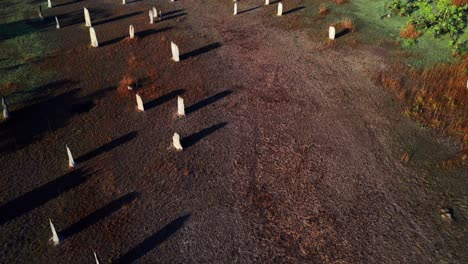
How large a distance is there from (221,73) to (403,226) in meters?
Answer: 10.4

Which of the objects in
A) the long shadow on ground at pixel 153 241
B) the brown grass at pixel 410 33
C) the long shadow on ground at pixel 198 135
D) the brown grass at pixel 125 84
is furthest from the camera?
the brown grass at pixel 410 33

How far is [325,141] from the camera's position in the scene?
13242 millimetres

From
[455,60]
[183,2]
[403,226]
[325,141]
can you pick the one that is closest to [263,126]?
[325,141]

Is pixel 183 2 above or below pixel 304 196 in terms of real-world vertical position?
above

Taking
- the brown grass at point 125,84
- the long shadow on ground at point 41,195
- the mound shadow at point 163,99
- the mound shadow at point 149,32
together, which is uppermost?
the mound shadow at point 149,32

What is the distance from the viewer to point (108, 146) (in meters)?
12.9

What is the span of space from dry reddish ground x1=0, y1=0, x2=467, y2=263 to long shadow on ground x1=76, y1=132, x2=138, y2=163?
0.18ft

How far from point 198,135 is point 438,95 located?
1053 centimetres

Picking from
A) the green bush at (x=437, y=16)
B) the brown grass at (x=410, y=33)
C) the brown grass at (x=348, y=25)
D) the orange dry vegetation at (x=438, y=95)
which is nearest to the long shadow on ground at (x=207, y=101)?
the orange dry vegetation at (x=438, y=95)

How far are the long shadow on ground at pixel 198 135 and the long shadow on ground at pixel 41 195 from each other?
3493 mm

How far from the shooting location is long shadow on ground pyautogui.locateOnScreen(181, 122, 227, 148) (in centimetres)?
1307

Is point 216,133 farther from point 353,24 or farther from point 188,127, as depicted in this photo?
point 353,24

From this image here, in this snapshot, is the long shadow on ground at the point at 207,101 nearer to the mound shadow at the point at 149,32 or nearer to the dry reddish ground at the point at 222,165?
the dry reddish ground at the point at 222,165

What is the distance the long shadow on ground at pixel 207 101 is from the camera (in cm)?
1472
